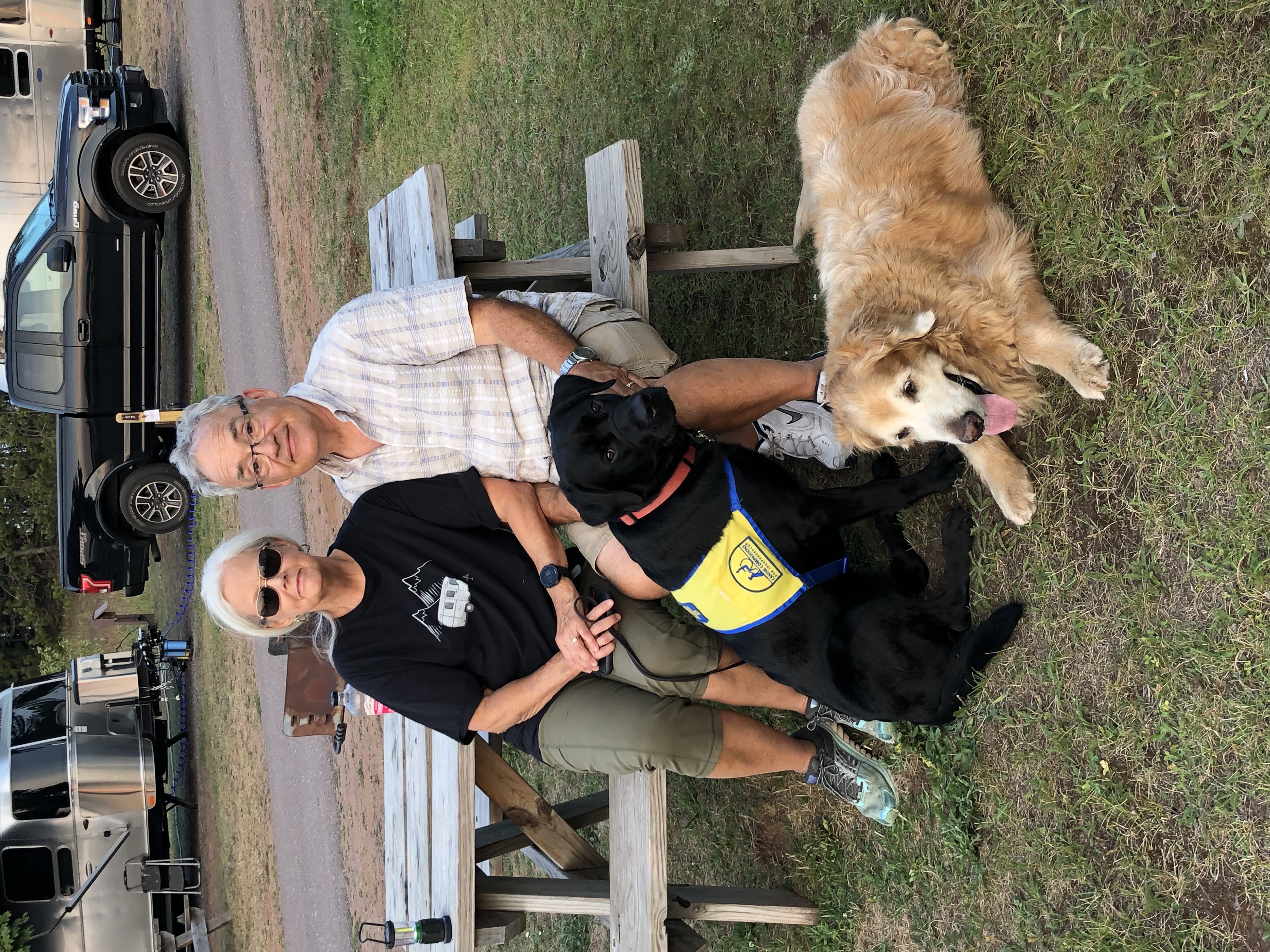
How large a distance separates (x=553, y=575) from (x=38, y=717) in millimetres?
6800

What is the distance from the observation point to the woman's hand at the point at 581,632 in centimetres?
312

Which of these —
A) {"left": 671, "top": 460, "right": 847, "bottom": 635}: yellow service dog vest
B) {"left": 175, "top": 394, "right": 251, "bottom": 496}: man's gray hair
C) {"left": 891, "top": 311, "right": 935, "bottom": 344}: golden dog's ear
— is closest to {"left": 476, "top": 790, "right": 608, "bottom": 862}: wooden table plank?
{"left": 671, "top": 460, "right": 847, "bottom": 635}: yellow service dog vest

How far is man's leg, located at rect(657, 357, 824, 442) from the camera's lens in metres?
3.06

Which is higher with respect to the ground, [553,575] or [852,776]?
[553,575]

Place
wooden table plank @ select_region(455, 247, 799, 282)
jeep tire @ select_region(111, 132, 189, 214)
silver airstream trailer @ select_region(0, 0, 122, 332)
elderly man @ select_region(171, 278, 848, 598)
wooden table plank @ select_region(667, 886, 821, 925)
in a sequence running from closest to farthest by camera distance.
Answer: elderly man @ select_region(171, 278, 848, 598) → wooden table plank @ select_region(667, 886, 821, 925) → wooden table plank @ select_region(455, 247, 799, 282) → jeep tire @ select_region(111, 132, 189, 214) → silver airstream trailer @ select_region(0, 0, 122, 332)

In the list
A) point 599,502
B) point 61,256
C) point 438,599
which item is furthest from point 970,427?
point 61,256

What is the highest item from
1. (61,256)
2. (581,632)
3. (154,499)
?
(61,256)

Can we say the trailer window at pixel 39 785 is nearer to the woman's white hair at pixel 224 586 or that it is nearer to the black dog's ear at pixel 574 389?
the woman's white hair at pixel 224 586

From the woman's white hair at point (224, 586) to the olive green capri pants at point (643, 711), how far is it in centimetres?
94

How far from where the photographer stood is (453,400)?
3193 millimetres

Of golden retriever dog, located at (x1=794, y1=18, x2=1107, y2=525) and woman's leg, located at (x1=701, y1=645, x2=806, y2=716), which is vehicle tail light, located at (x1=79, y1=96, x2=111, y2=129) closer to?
golden retriever dog, located at (x1=794, y1=18, x2=1107, y2=525)

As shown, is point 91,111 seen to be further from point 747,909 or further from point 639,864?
point 747,909

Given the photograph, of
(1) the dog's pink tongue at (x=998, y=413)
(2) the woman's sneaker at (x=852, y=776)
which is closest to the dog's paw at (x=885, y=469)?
(1) the dog's pink tongue at (x=998, y=413)

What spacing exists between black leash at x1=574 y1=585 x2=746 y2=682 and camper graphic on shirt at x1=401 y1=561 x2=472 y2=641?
0.44m
